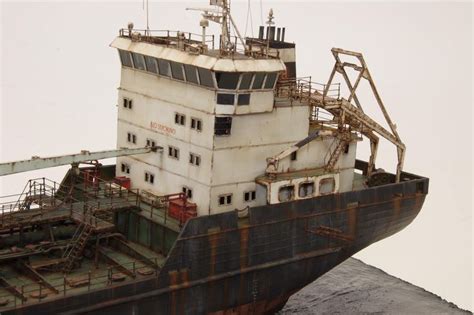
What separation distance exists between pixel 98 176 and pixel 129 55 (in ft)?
11.8

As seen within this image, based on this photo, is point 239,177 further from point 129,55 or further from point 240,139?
point 129,55

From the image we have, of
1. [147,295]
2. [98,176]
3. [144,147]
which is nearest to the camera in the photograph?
[147,295]

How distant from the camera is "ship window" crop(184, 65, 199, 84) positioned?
20016mm

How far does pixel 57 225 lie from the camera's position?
2088 cm

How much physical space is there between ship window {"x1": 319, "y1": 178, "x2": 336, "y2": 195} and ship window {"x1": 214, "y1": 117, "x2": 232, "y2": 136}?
3.37m

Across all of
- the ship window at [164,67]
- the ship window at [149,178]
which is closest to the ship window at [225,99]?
the ship window at [164,67]

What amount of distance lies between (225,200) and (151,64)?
400 cm

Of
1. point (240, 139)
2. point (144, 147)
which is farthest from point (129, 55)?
point (240, 139)

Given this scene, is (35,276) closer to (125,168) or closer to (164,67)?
(125,168)

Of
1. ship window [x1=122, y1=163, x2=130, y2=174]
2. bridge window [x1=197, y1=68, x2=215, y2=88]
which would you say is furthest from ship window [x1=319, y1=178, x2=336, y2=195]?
ship window [x1=122, y1=163, x2=130, y2=174]

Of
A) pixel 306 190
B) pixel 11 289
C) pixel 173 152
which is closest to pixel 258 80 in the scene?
pixel 173 152

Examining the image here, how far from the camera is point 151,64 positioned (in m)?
21.3

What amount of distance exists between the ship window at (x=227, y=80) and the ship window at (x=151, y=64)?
7.79ft

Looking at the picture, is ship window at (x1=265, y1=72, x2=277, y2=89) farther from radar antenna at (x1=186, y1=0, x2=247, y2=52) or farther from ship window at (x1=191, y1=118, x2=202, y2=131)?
ship window at (x1=191, y1=118, x2=202, y2=131)
